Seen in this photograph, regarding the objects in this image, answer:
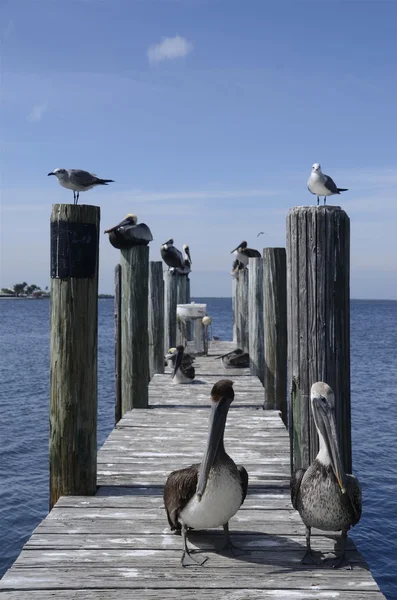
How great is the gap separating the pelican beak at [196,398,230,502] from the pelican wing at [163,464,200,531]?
12 cm

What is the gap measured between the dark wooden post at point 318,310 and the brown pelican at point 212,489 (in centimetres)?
64

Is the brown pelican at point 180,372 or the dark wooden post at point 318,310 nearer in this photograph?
the dark wooden post at point 318,310

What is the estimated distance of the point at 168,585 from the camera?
3.57 m

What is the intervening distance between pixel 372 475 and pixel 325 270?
381 inches

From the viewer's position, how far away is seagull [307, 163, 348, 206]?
10174 millimetres

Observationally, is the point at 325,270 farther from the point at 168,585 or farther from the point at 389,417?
the point at 389,417

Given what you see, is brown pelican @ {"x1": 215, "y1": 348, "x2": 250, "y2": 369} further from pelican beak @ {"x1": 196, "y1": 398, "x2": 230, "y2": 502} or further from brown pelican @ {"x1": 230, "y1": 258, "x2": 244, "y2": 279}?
pelican beak @ {"x1": 196, "y1": 398, "x2": 230, "y2": 502}

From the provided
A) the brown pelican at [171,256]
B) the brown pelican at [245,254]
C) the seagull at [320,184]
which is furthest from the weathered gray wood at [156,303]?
the brown pelican at [245,254]

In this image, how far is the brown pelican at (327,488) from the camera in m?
3.75

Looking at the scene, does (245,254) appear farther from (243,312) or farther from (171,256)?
(243,312)

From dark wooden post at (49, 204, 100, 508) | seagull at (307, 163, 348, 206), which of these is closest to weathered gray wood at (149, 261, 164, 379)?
seagull at (307, 163, 348, 206)

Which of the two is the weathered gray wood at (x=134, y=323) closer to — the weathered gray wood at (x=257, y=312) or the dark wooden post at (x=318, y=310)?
the weathered gray wood at (x=257, y=312)

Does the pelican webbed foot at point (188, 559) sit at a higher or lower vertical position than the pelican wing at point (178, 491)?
lower

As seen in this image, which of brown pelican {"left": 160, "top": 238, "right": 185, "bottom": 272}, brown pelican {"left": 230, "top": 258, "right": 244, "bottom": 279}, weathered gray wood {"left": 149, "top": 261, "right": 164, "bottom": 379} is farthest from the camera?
brown pelican {"left": 230, "top": 258, "right": 244, "bottom": 279}
